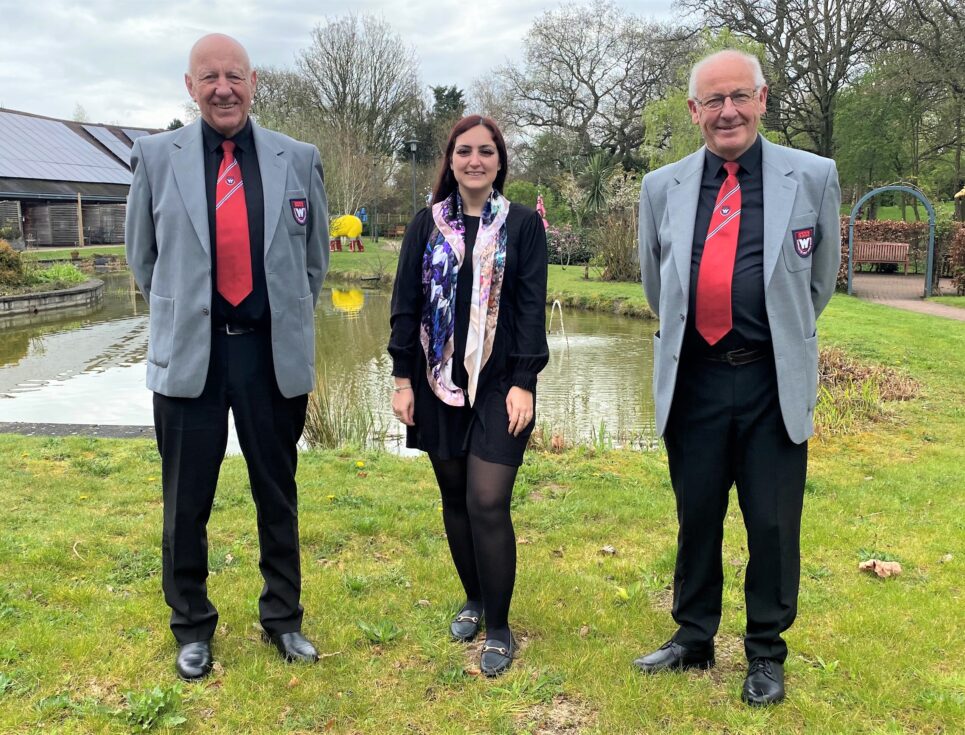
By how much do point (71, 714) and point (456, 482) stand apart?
1.51m

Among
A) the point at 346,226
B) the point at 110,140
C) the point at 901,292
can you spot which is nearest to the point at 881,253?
the point at 901,292

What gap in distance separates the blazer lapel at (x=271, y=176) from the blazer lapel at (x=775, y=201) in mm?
1669

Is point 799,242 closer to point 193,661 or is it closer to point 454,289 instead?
point 454,289

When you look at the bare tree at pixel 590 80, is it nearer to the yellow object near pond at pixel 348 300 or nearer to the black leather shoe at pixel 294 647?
the yellow object near pond at pixel 348 300

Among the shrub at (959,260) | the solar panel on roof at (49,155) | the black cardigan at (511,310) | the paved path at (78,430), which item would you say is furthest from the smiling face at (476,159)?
the solar panel on roof at (49,155)

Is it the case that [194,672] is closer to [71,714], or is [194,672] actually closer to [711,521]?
[71,714]

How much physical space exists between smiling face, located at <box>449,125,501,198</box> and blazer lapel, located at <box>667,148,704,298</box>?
65cm

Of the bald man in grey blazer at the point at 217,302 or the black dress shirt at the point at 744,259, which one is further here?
the bald man in grey blazer at the point at 217,302

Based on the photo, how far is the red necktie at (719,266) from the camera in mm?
2557

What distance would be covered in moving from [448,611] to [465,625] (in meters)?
0.21

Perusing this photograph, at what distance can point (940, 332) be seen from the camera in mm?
11281

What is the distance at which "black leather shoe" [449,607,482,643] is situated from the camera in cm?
311

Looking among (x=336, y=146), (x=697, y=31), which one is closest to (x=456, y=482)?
(x=697, y=31)

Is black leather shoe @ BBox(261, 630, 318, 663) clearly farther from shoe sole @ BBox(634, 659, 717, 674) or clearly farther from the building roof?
the building roof
